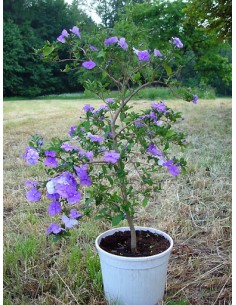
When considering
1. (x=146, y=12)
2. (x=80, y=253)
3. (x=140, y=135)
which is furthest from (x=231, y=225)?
(x=146, y=12)

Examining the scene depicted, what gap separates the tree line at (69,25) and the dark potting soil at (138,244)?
890cm

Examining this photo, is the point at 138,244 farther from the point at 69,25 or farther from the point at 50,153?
the point at 69,25

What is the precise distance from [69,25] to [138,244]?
22984 mm

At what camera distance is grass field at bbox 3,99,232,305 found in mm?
1391

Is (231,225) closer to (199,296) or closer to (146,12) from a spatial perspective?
(199,296)

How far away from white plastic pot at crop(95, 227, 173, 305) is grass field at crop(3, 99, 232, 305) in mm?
92

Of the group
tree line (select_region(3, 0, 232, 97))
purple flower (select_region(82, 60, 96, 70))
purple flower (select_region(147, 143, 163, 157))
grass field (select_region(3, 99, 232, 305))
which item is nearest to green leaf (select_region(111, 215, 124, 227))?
purple flower (select_region(147, 143, 163, 157))

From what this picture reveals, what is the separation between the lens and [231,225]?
1.91 metres

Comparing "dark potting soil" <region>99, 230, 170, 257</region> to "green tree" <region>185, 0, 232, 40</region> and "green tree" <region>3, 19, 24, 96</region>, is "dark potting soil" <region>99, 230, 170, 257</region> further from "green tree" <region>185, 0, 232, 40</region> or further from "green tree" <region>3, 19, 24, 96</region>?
"green tree" <region>3, 19, 24, 96</region>

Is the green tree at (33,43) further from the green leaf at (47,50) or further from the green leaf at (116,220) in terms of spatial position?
the green leaf at (116,220)

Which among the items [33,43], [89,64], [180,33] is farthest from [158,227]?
[33,43]

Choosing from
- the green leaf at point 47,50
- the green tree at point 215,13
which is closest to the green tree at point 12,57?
the green tree at point 215,13

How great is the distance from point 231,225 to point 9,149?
263cm

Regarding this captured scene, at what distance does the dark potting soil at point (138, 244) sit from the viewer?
1309mm
